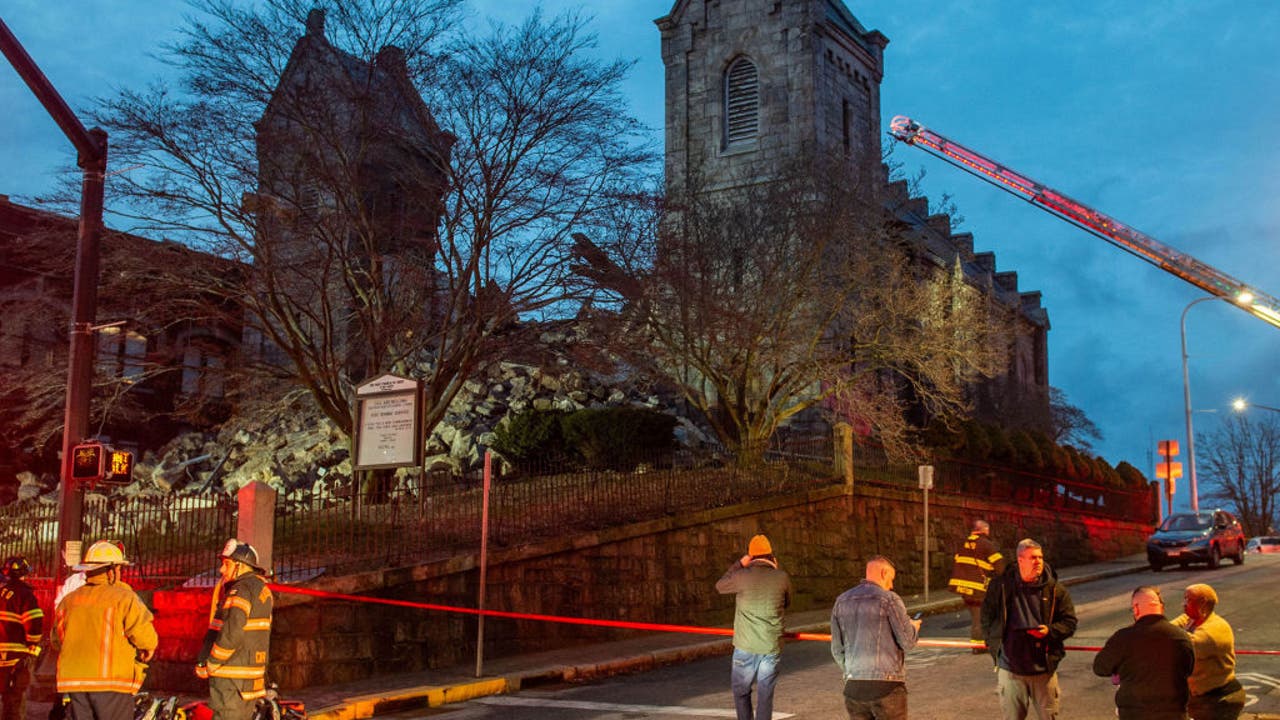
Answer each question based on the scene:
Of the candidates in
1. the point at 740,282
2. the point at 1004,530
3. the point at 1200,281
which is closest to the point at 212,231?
the point at 740,282

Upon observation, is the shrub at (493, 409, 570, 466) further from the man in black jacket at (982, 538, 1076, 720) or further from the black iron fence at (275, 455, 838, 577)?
the man in black jacket at (982, 538, 1076, 720)

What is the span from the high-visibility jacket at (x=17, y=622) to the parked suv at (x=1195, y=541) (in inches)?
975

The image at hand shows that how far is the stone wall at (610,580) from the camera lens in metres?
14.0

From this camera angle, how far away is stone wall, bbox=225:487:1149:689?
1396 centimetres

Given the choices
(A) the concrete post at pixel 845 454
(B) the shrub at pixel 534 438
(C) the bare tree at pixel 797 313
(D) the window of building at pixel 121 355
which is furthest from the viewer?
(B) the shrub at pixel 534 438

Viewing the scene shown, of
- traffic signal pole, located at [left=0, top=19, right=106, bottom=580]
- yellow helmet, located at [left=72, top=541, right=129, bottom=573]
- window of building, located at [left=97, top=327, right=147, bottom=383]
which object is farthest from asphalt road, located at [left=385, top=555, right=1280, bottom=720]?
window of building, located at [left=97, top=327, right=147, bottom=383]

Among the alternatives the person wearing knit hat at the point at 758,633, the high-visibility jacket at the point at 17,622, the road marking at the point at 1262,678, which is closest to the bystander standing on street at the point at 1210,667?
the person wearing knit hat at the point at 758,633

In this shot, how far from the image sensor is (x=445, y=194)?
20.8 meters

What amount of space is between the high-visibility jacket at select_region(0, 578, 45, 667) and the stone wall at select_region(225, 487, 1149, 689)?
326cm

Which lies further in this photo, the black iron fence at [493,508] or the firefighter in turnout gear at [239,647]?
the black iron fence at [493,508]

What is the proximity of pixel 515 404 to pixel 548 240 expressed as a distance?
35.0 feet

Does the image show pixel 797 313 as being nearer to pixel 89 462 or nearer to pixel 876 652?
pixel 89 462

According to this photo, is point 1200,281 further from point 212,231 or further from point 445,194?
point 212,231

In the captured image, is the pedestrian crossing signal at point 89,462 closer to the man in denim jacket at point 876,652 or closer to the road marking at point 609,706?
the road marking at point 609,706
